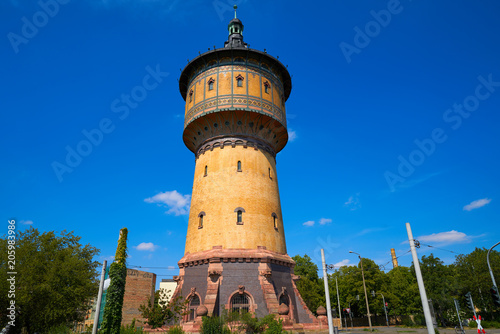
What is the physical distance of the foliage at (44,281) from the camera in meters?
21.4

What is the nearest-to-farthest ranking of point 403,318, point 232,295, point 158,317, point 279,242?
point 158,317 → point 232,295 → point 279,242 → point 403,318

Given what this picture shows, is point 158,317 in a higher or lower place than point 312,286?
lower

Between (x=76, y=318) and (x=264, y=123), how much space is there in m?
21.5

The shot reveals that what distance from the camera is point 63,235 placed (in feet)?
83.9

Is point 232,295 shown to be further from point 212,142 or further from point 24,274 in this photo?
point 24,274

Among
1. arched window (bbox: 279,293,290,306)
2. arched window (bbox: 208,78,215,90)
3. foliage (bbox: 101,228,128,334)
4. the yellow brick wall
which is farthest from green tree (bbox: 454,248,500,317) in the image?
foliage (bbox: 101,228,128,334)

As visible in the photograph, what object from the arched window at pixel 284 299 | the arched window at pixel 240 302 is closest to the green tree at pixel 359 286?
the arched window at pixel 284 299

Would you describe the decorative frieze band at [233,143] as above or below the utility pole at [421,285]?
above

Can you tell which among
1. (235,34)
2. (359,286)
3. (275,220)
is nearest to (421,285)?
(275,220)

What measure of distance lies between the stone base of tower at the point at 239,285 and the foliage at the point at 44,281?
292 inches

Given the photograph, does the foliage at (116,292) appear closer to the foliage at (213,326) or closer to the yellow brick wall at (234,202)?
the foliage at (213,326)

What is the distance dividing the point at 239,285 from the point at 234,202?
5764 mm

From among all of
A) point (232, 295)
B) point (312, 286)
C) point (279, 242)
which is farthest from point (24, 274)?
point (312, 286)

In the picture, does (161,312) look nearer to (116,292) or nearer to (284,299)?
(116,292)
